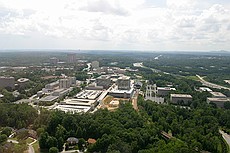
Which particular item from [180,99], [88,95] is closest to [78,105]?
[88,95]

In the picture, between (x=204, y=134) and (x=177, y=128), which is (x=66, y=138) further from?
(x=204, y=134)

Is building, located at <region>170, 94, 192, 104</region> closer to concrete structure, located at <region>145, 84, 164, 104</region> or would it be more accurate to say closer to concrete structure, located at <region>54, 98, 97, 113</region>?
concrete structure, located at <region>145, 84, 164, 104</region>

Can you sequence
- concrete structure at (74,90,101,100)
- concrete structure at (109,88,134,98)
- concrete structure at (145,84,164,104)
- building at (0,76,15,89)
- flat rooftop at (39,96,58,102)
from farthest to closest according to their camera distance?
building at (0,76,15,89), concrete structure at (109,88,134,98), concrete structure at (145,84,164,104), concrete structure at (74,90,101,100), flat rooftop at (39,96,58,102)

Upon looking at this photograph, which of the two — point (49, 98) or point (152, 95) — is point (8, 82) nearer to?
point (49, 98)

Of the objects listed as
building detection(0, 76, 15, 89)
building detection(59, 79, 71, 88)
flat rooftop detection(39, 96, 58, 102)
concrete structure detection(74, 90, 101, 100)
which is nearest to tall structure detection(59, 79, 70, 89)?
building detection(59, 79, 71, 88)

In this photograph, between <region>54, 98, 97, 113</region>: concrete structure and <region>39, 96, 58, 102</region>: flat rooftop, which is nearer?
<region>54, 98, 97, 113</region>: concrete structure

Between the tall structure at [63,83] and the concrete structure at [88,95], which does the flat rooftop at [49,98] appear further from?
the tall structure at [63,83]

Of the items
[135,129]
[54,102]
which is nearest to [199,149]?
[135,129]

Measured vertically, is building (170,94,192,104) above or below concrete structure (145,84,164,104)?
above

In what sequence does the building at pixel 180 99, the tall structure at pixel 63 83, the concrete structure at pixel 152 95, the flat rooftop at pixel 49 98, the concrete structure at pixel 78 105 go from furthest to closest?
1. the tall structure at pixel 63 83
2. the concrete structure at pixel 152 95
3. the building at pixel 180 99
4. the flat rooftop at pixel 49 98
5. the concrete structure at pixel 78 105

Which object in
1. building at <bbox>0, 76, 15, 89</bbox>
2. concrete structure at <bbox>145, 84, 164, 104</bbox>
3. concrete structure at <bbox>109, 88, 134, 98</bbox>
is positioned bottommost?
concrete structure at <bbox>145, 84, 164, 104</bbox>

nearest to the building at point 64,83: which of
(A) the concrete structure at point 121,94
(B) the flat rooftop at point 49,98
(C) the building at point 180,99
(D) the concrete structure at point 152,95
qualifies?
(B) the flat rooftop at point 49,98
